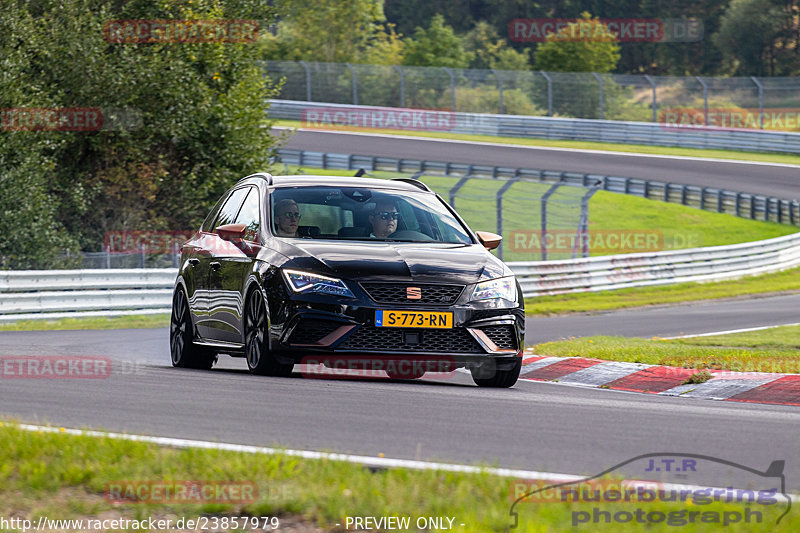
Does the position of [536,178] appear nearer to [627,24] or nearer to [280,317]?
[280,317]

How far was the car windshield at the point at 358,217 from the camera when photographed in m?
10.1

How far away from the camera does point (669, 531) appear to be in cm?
426

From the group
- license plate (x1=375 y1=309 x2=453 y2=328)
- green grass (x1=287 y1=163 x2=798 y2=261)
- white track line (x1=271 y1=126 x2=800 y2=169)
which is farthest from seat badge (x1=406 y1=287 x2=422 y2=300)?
white track line (x1=271 y1=126 x2=800 y2=169)

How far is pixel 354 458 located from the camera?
5617 millimetres

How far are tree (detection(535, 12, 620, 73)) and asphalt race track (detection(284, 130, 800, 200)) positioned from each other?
16938 millimetres

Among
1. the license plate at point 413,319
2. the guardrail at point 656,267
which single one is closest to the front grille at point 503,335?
the license plate at point 413,319

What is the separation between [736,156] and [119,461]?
45.4 metres

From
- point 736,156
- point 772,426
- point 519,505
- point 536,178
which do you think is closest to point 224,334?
point 772,426

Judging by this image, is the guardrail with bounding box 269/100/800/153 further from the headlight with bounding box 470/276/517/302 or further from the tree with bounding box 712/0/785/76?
the headlight with bounding box 470/276/517/302

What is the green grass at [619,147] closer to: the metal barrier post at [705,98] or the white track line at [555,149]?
the white track line at [555,149]

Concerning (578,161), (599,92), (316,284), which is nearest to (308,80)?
(599,92)

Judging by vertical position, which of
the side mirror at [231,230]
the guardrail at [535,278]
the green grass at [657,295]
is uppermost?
the side mirror at [231,230]

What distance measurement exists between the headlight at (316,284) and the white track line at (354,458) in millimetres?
2997

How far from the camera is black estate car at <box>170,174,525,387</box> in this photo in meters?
9.11
